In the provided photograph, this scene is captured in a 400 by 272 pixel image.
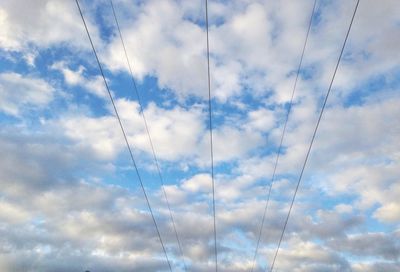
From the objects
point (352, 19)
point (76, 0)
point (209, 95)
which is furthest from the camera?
point (209, 95)

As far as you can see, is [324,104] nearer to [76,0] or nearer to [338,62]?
[338,62]

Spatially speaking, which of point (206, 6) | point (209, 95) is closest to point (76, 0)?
point (206, 6)

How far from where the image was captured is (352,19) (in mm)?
23484

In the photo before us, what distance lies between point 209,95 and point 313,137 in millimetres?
8586

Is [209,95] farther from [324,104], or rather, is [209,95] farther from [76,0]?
[76,0]

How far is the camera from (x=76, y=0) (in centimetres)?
2188

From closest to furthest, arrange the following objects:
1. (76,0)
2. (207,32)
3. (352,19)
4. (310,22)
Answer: (76,0) < (352,19) < (207,32) < (310,22)

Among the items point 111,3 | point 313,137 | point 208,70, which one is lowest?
point 313,137

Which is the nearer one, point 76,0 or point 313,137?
point 76,0

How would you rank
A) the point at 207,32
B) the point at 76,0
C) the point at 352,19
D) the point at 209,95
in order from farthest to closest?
the point at 209,95
the point at 207,32
the point at 352,19
the point at 76,0

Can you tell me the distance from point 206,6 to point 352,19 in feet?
26.3

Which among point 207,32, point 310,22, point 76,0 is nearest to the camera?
point 76,0

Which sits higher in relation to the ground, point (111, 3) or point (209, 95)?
point (111, 3)

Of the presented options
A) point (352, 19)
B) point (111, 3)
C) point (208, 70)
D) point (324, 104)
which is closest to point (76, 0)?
point (111, 3)
